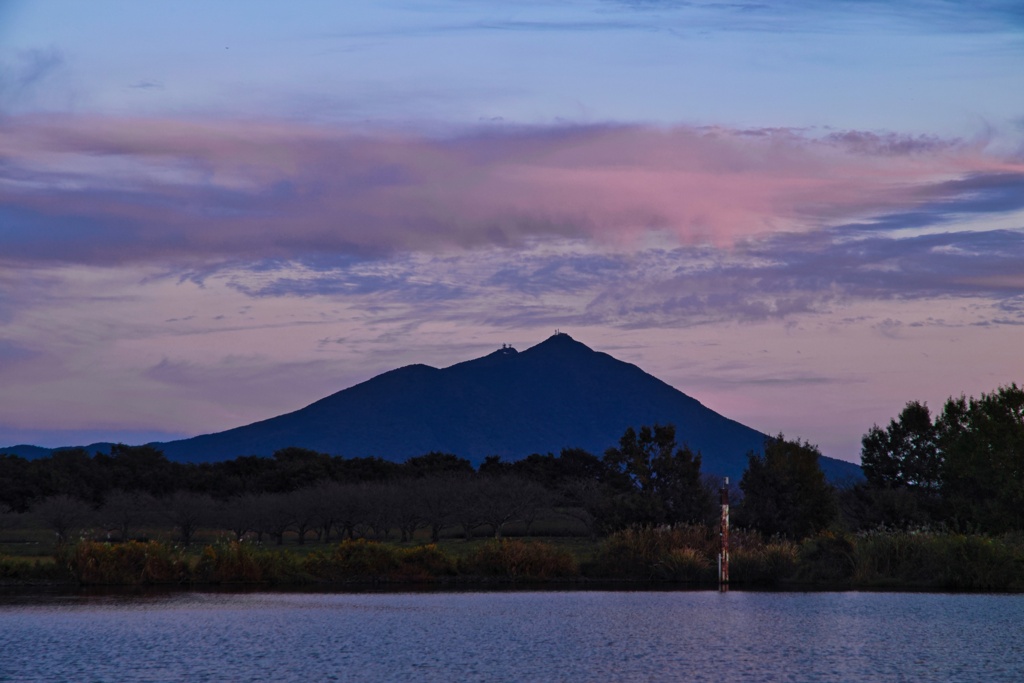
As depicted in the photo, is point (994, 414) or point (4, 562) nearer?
point (4, 562)

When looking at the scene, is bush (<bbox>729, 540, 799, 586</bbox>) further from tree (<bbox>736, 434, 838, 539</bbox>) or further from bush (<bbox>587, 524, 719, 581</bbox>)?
tree (<bbox>736, 434, 838, 539</bbox>)

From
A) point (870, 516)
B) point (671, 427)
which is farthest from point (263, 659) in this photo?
point (870, 516)

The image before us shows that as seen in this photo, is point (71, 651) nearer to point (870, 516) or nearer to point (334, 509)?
point (870, 516)

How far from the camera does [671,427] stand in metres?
66.2

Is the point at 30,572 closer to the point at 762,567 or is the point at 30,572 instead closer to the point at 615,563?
the point at 615,563

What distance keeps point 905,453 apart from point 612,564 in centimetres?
3860

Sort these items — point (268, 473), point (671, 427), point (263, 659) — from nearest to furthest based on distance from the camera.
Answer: point (263, 659)
point (671, 427)
point (268, 473)

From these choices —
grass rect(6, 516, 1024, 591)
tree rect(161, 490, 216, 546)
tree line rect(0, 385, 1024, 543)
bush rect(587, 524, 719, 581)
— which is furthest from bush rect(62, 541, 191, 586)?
tree rect(161, 490, 216, 546)

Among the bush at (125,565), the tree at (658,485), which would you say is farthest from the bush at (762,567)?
the bush at (125,565)

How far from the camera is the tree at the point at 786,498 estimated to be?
62.1m

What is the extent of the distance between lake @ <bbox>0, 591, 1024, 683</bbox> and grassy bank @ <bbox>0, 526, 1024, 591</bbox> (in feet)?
15.6

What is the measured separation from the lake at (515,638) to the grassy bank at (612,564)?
475 centimetres

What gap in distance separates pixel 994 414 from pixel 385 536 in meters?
44.5

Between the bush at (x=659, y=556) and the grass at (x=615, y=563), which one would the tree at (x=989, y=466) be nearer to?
the grass at (x=615, y=563)
